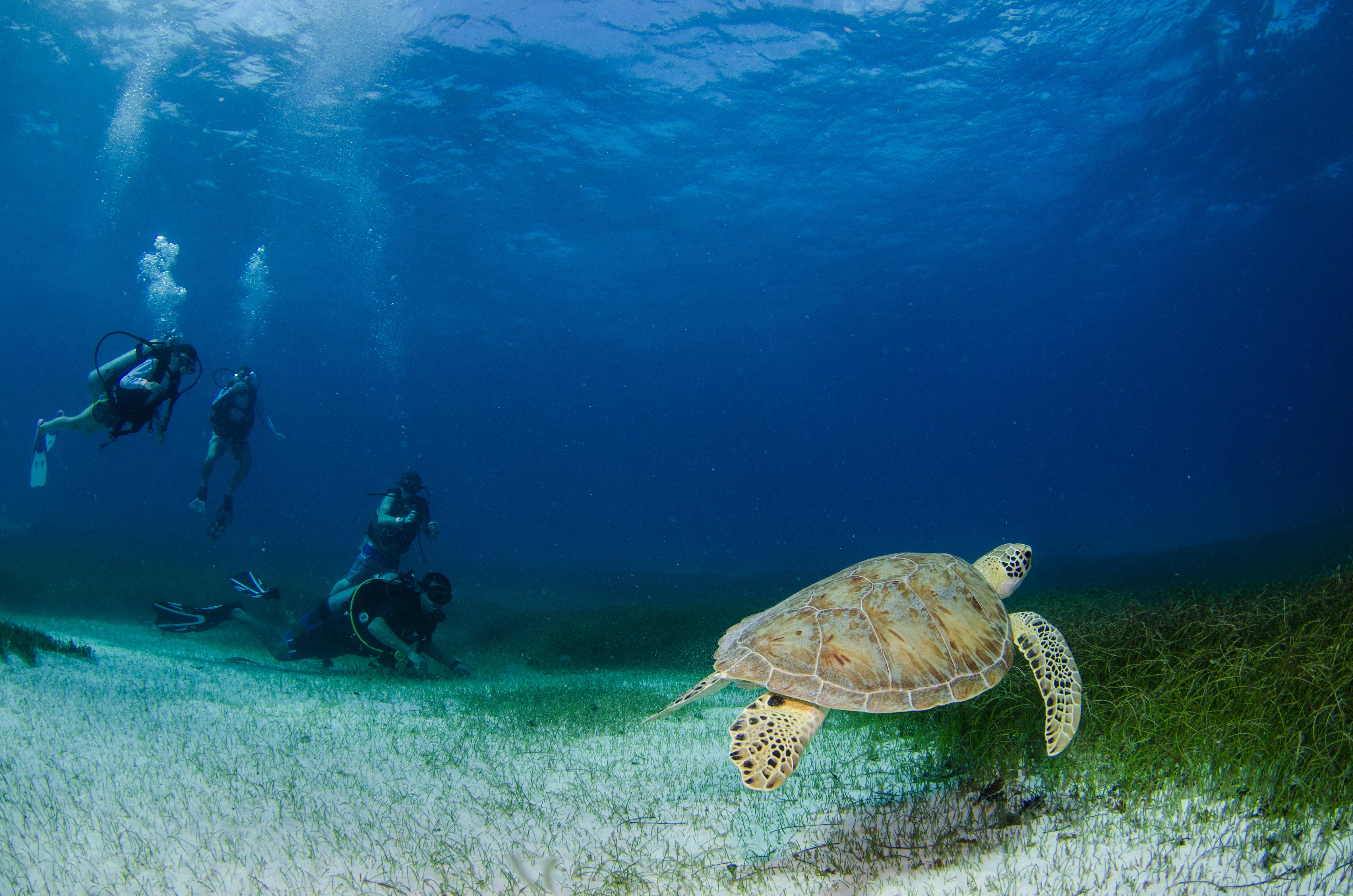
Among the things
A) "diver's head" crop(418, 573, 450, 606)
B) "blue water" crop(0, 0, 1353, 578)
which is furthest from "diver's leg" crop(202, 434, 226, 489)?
"blue water" crop(0, 0, 1353, 578)

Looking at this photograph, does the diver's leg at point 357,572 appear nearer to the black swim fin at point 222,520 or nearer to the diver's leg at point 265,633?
the diver's leg at point 265,633

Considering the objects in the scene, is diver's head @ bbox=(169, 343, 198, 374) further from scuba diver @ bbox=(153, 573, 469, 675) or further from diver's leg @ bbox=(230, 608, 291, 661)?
diver's leg @ bbox=(230, 608, 291, 661)

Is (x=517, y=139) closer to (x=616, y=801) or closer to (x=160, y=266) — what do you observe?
(x=616, y=801)

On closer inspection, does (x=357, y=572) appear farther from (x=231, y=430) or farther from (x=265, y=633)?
(x=231, y=430)

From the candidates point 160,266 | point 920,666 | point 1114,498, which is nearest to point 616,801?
point 920,666

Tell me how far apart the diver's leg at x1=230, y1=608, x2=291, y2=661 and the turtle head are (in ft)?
32.4

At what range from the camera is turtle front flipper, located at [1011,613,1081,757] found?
9.95ft

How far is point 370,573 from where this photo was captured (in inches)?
414

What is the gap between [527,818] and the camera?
3646 millimetres

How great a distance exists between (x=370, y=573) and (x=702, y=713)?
728cm

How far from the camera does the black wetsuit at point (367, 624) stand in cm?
757

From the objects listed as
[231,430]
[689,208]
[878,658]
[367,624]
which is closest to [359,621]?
[367,624]

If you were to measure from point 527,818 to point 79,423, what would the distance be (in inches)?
374

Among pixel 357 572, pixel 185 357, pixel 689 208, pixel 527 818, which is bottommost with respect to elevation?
pixel 357 572
